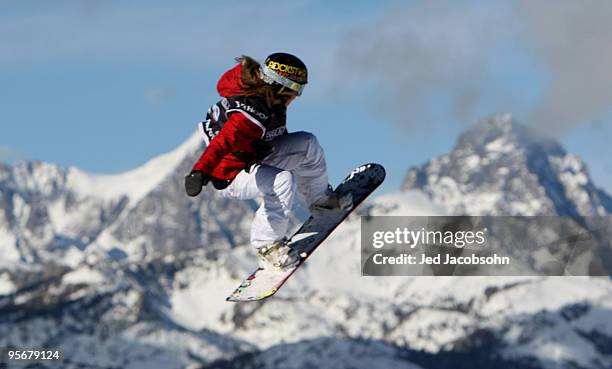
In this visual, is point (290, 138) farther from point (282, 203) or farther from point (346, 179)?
point (346, 179)

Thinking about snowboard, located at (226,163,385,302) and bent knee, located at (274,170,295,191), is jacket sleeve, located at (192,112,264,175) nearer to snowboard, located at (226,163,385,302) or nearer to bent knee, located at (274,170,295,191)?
bent knee, located at (274,170,295,191)

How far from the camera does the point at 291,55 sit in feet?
70.7

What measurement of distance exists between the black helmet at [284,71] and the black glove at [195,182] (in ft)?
7.84

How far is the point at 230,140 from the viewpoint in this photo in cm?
2098

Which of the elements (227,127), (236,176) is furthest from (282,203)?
(227,127)

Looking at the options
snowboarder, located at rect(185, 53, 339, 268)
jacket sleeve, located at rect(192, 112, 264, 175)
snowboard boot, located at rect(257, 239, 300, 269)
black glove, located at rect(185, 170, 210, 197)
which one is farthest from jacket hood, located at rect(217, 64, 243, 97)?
snowboard boot, located at rect(257, 239, 300, 269)

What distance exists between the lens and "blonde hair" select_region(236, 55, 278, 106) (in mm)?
21219

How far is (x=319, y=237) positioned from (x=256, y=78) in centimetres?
556

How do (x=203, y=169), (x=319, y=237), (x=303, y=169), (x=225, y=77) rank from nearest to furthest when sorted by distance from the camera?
1. (x=203, y=169)
2. (x=225, y=77)
3. (x=303, y=169)
4. (x=319, y=237)

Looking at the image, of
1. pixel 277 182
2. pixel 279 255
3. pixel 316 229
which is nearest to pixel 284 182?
pixel 277 182

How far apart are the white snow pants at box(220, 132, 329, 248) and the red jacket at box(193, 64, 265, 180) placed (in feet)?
2.94

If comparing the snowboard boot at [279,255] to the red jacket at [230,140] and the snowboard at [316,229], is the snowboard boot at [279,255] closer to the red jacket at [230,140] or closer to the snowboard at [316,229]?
the snowboard at [316,229]

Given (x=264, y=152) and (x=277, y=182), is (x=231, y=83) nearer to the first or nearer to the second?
(x=264, y=152)

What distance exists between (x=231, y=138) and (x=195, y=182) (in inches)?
53.7
